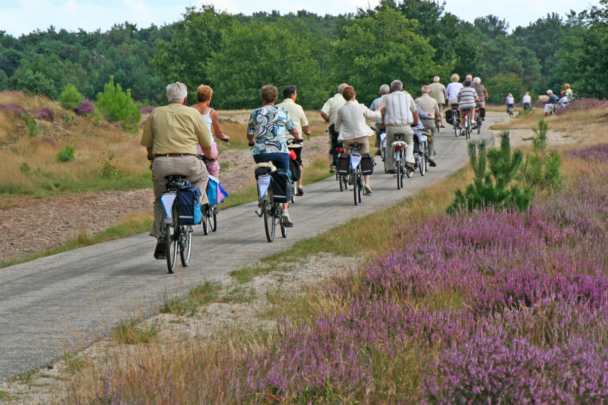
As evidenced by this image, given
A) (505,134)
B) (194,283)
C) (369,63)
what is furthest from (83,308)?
(369,63)

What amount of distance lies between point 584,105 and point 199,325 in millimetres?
30836

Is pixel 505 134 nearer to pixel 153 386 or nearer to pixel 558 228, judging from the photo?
pixel 558 228

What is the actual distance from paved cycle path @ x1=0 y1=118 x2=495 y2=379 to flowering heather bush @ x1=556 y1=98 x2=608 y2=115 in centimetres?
2206

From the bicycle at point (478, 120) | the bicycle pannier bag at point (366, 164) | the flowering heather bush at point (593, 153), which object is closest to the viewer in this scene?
the bicycle pannier bag at point (366, 164)

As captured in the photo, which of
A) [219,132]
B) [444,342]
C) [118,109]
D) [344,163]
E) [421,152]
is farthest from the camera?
[118,109]

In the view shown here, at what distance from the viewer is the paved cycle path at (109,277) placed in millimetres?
4867

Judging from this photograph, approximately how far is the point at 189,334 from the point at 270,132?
467 centimetres

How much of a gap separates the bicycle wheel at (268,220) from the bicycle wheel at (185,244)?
1.45 metres

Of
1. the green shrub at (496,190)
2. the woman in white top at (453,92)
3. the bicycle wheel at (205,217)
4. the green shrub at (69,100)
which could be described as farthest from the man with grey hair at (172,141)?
the green shrub at (69,100)

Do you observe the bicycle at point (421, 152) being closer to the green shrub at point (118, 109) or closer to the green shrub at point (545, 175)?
the green shrub at point (545, 175)

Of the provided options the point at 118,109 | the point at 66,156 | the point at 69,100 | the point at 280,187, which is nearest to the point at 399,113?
the point at 280,187

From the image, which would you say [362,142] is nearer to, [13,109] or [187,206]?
[187,206]

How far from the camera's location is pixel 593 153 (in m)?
15.1

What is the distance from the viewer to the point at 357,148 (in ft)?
40.0
